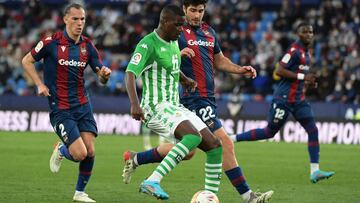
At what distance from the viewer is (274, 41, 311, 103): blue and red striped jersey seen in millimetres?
14328

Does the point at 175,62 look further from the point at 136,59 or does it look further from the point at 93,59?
the point at 93,59

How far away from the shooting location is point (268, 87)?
93.6 ft

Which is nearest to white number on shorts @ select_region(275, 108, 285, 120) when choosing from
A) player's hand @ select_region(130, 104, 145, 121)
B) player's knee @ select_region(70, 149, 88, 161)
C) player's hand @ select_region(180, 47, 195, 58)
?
player's hand @ select_region(180, 47, 195, 58)

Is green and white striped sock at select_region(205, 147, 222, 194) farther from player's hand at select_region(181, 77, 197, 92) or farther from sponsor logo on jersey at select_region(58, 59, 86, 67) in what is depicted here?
sponsor logo on jersey at select_region(58, 59, 86, 67)

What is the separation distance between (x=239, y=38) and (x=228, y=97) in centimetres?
352

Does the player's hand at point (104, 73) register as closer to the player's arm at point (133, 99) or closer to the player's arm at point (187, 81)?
the player's arm at point (187, 81)

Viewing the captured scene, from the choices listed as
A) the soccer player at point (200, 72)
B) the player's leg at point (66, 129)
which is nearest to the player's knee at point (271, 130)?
the soccer player at point (200, 72)

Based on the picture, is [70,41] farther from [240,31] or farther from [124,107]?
[240,31]

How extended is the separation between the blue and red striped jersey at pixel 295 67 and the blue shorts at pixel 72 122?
484 centimetres

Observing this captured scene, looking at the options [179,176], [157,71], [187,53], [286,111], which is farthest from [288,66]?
[157,71]

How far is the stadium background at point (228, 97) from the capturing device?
12.4 m

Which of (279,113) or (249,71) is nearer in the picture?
(249,71)

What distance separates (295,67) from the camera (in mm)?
14414

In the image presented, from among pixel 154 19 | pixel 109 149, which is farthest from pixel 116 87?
pixel 109 149
